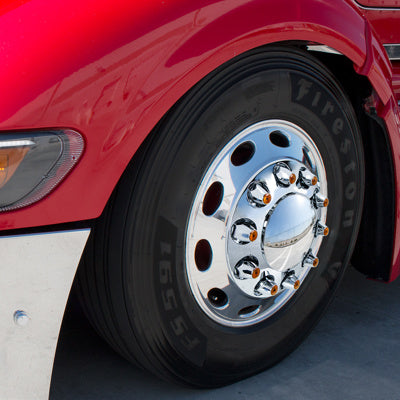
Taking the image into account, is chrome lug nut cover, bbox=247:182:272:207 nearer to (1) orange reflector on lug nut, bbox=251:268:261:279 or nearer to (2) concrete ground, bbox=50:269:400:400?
(1) orange reflector on lug nut, bbox=251:268:261:279

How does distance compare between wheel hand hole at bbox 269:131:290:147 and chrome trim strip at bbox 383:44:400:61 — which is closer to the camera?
wheel hand hole at bbox 269:131:290:147

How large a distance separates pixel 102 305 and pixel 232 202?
0.39 meters

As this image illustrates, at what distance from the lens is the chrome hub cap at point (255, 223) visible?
1.55 metres

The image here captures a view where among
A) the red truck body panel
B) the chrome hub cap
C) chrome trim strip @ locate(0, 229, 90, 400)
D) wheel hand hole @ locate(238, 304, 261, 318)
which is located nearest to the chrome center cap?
the chrome hub cap

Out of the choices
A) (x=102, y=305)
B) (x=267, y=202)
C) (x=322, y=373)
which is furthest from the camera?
(x=322, y=373)

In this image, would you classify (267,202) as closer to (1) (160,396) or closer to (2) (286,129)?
(2) (286,129)

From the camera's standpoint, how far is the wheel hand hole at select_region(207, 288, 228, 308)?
1.64 meters

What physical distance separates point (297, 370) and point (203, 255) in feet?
1.72

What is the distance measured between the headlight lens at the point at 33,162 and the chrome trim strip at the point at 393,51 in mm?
1277


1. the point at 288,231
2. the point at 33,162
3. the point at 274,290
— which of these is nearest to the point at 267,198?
the point at 288,231

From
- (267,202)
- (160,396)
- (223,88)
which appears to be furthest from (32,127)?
(160,396)

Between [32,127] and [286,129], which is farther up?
[286,129]

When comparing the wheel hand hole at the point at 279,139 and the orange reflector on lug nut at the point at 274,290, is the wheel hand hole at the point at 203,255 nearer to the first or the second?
the orange reflector on lug nut at the point at 274,290

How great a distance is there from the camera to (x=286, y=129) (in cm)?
169
